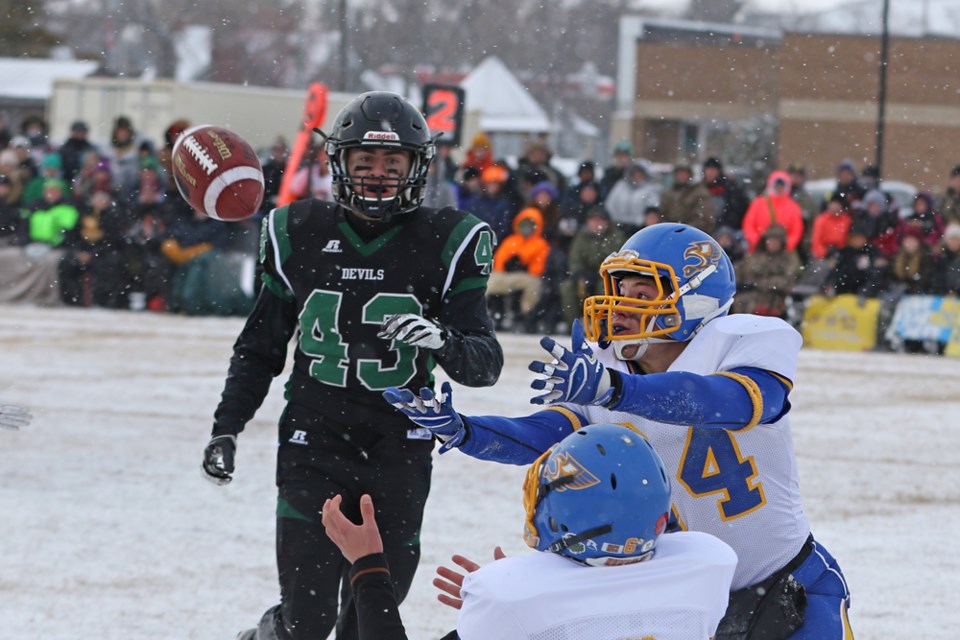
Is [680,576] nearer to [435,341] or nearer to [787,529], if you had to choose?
[787,529]

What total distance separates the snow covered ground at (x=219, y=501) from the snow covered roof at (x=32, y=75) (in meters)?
24.2

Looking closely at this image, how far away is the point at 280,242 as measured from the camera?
4168 mm

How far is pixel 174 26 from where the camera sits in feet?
165

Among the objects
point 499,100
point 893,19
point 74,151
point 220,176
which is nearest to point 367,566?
point 220,176

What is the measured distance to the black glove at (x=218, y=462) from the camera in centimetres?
407

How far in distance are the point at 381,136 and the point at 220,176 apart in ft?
3.46

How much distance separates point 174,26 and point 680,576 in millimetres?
49983

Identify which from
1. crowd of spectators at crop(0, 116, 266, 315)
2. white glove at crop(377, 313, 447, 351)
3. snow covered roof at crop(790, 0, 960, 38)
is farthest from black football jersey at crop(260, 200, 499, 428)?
snow covered roof at crop(790, 0, 960, 38)

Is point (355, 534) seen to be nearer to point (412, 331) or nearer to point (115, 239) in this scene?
point (412, 331)

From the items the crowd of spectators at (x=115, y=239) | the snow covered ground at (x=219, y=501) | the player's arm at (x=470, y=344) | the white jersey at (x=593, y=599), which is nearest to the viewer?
the white jersey at (x=593, y=599)

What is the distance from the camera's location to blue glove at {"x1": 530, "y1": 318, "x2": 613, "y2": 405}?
300 cm

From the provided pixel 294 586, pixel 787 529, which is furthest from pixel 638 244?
pixel 294 586

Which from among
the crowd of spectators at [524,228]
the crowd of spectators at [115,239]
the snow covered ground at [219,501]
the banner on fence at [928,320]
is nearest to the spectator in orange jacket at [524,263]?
the crowd of spectators at [524,228]

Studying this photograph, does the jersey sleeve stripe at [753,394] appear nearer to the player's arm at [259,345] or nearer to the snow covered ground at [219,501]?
the player's arm at [259,345]
